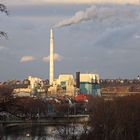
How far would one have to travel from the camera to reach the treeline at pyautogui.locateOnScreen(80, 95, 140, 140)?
40.9 m

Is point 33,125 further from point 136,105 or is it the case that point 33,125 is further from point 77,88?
point 77,88

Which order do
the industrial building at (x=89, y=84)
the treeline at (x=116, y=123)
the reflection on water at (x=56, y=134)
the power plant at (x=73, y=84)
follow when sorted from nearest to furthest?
the treeline at (x=116, y=123) < the reflection on water at (x=56, y=134) < the power plant at (x=73, y=84) < the industrial building at (x=89, y=84)

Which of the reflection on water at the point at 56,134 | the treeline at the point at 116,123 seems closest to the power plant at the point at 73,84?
the reflection on water at the point at 56,134

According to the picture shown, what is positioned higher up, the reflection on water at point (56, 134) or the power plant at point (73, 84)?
the power plant at point (73, 84)

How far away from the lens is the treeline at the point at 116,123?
134 feet

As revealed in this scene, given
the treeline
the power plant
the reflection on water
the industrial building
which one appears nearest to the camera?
the treeline

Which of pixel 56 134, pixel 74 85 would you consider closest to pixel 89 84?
pixel 74 85

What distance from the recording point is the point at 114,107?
49531 millimetres

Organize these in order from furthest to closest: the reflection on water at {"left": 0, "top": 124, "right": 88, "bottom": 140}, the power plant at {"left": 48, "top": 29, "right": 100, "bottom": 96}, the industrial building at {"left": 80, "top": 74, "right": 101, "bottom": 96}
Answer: the industrial building at {"left": 80, "top": 74, "right": 101, "bottom": 96}, the power plant at {"left": 48, "top": 29, "right": 100, "bottom": 96}, the reflection on water at {"left": 0, "top": 124, "right": 88, "bottom": 140}

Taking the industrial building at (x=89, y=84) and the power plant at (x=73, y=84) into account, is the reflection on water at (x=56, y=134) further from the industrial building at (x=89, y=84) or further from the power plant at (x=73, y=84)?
the industrial building at (x=89, y=84)

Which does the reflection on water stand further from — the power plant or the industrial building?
the industrial building

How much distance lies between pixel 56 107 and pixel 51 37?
24.4 metres

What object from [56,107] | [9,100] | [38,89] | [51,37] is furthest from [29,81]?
[9,100]

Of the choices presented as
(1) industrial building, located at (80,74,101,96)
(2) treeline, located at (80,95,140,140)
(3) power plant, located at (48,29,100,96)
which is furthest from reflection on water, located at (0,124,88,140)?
(1) industrial building, located at (80,74,101,96)
